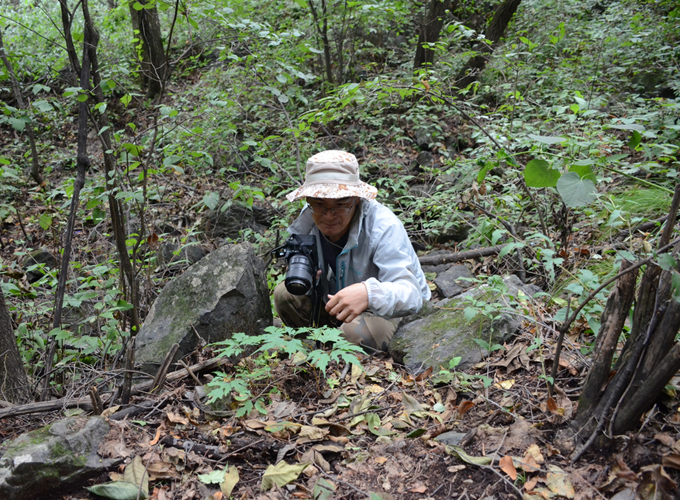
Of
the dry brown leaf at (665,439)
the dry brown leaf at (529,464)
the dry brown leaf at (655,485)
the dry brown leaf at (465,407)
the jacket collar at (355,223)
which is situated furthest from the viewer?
the jacket collar at (355,223)

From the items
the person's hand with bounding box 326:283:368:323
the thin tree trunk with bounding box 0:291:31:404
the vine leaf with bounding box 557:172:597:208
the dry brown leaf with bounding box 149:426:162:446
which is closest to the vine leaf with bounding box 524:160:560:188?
the vine leaf with bounding box 557:172:597:208

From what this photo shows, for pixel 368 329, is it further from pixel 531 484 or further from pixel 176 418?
pixel 531 484

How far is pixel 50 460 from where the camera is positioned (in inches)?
61.1

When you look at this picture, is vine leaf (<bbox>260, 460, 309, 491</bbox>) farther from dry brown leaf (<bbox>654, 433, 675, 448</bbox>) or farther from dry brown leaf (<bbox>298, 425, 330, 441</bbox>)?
dry brown leaf (<bbox>654, 433, 675, 448</bbox>)

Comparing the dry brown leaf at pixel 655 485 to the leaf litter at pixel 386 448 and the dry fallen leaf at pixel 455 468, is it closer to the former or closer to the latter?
the leaf litter at pixel 386 448

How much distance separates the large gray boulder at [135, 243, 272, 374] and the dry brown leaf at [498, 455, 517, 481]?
182 cm

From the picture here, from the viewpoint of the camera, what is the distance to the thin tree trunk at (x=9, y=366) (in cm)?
238

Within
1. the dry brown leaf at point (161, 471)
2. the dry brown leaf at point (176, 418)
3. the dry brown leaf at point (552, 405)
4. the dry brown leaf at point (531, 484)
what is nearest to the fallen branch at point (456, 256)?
the dry brown leaf at point (552, 405)

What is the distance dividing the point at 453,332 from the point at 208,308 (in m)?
1.54

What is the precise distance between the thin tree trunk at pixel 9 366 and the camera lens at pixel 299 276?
5.09 feet

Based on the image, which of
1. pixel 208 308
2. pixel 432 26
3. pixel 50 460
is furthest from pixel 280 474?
pixel 432 26

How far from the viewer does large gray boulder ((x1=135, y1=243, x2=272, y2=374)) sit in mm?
2701

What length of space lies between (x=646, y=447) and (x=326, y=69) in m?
7.55

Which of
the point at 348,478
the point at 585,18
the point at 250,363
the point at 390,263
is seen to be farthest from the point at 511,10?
the point at 348,478
